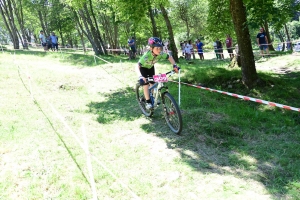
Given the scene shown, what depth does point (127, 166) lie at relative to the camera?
5164 mm

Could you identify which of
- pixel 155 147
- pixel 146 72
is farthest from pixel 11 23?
pixel 155 147

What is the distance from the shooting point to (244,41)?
9.49 meters

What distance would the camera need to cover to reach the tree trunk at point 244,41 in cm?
926

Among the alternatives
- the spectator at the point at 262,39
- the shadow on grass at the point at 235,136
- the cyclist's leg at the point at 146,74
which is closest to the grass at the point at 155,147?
the shadow on grass at the point at 235,136

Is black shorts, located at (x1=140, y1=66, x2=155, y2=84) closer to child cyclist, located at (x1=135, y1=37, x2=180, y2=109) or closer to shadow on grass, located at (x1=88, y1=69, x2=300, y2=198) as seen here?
child cyclist, located at (x1=135, y1=37, x2=180, y2=109)

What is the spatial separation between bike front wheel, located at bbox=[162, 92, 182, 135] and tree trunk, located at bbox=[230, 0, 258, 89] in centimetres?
435

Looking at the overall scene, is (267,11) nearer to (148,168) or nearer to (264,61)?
(148,168)

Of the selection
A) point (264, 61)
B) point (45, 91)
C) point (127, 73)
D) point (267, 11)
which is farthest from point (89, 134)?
point (264, 61)

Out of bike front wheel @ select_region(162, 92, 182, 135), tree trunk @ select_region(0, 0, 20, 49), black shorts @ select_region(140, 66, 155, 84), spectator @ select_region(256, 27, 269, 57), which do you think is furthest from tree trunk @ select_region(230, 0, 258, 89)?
tree trunk @ select_region(0, 0, 20, 49)

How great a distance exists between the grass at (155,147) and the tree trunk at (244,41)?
430 millimetres

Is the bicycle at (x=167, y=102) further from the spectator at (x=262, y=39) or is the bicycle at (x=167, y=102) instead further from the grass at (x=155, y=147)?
the spectator at (x=262, y=39)

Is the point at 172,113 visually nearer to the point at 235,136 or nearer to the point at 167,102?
the point at 167,102

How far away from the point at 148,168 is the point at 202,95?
16.9ft

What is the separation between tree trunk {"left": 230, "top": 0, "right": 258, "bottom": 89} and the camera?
9.26 metres
